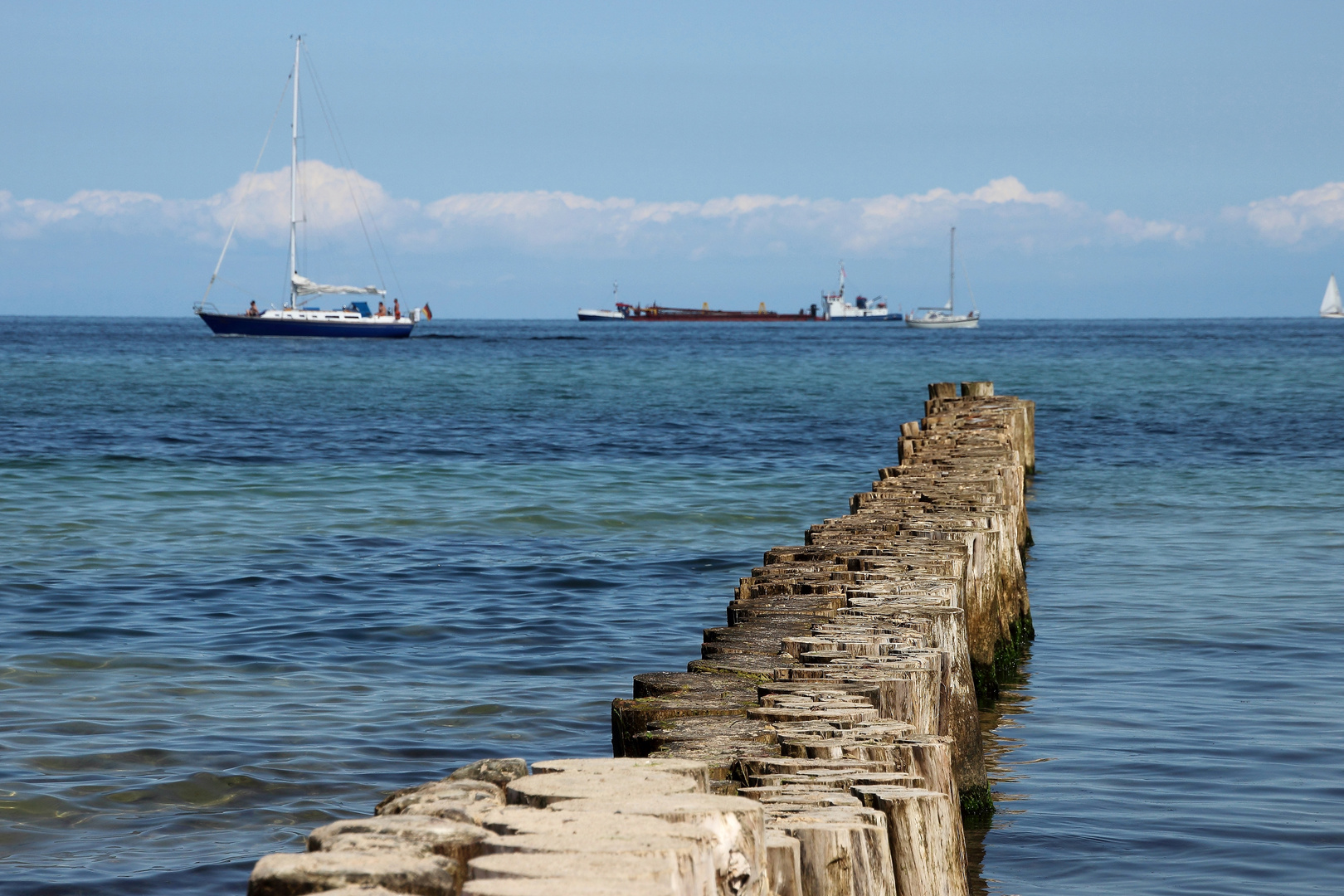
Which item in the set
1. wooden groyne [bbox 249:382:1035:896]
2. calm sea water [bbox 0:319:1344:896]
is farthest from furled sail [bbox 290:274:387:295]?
wooden groyne [bbox 249:382:1035:896]

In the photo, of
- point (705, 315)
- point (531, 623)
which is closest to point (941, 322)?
point (705, 315)

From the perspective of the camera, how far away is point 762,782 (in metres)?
3.75

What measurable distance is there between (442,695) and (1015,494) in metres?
5.95

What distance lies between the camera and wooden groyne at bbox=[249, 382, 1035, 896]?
2.71 meters

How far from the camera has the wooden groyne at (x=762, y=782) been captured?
2.71 meters

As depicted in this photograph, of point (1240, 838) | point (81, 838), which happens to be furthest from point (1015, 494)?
point (81, 838)

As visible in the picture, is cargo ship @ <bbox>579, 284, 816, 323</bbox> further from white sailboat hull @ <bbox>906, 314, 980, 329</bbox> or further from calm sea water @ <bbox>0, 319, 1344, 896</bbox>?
calm sea water @ <bbox>0, 319, 1344, 896</bbox>

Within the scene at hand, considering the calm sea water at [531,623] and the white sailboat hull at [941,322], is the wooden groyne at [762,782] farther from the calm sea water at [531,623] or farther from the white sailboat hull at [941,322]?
the white sailboat hull at [941,322]

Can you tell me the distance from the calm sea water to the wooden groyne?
1196mm

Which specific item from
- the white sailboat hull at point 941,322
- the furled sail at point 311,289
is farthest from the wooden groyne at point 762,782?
the white sailboat hull at point 941,322

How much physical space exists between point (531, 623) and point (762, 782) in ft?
22.4

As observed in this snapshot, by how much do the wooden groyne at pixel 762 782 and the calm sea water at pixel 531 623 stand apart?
1.20 metres

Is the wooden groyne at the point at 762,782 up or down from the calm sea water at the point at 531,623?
up

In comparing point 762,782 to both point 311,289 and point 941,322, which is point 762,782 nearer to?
point 311,289
